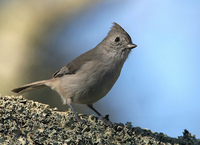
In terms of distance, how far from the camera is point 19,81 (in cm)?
426

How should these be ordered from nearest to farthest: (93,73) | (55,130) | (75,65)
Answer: (55,130), (93,73), (75,65)

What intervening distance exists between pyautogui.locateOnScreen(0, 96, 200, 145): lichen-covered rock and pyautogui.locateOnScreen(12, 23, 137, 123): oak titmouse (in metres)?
0.64

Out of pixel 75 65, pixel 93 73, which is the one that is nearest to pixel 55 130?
pixel 93 73

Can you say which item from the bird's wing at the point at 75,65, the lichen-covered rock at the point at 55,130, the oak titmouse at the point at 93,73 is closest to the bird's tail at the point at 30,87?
the oak titmouse at the point at 93,73

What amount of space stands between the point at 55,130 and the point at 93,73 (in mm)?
1342

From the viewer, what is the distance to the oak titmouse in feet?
12.4

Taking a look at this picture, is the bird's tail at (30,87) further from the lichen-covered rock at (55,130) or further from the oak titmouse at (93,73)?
the lichen-covered rock at (55,130)

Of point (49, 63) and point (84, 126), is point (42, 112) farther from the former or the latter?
point (49, 63)

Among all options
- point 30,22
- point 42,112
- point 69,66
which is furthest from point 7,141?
point 30,22

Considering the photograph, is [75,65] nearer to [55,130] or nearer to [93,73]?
[93,73]

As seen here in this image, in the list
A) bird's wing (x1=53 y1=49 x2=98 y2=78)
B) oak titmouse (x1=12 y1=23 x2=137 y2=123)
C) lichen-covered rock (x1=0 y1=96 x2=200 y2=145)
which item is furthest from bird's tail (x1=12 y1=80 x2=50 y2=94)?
lichen-covered rock (x1=0 y1=96 x2=200 y2=145)

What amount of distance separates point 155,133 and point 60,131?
1125mm

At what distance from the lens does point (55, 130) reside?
2.58m

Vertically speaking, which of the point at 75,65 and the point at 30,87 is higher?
the point at 75,65
